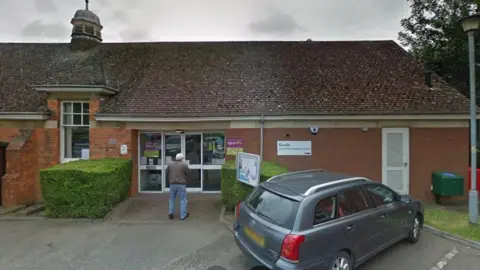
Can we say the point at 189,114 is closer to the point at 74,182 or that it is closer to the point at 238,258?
the point at 74,182

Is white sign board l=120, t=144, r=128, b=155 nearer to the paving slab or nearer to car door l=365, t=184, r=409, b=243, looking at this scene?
the paving slab

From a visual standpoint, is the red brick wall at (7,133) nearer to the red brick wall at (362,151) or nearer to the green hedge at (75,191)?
the green hedge at (75,191)

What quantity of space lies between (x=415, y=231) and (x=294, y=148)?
14.3 ft

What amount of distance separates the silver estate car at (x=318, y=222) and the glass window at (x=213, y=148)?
4.79 m

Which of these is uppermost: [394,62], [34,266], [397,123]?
[394,62]

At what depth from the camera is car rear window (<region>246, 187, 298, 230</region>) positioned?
149 inches

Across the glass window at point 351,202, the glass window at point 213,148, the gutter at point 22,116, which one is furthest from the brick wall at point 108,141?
the glass window at point 351,202

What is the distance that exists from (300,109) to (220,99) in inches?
113

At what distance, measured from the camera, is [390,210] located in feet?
15.8

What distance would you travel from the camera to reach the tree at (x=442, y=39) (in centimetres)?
1165

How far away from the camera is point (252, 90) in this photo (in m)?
10.0

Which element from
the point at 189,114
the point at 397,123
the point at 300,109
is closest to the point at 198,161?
the point at 189,114

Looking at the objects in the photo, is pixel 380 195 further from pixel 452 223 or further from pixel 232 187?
pixel 232 187

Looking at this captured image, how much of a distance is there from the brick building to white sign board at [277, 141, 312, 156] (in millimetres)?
35
